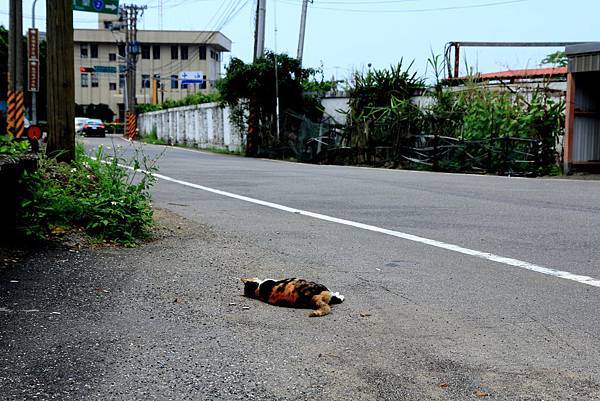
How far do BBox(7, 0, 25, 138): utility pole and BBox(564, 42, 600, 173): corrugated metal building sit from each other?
18.7m

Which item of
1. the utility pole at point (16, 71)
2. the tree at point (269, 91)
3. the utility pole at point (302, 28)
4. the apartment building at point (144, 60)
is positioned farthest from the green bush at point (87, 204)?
the apartment building at point (144, 60)

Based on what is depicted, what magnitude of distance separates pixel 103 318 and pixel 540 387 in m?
2.58

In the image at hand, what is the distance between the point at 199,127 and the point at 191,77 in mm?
47178

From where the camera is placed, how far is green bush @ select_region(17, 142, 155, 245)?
701cm

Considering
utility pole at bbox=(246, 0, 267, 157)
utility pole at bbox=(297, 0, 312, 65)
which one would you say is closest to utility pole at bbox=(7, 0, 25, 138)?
utility pole at bbox=(246, 0, 267, 157)

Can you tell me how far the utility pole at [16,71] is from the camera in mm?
29172

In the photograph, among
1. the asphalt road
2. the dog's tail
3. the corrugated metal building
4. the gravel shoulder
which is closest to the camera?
the gravel shoulder

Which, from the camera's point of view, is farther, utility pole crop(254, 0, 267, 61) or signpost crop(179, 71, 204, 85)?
signpost crop(179, 71, 204, 85)

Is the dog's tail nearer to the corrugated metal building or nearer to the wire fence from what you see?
the wire fence

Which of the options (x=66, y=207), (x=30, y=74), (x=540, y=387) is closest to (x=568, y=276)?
(x=540, y=387)

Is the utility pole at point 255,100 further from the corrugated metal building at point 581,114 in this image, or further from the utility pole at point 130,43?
the utility pole at point 130,43

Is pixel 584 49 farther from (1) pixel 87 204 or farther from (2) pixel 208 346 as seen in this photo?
(2) pixel 208 346

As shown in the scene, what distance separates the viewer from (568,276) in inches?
244

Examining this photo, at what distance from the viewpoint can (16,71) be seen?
3108 centimetres
